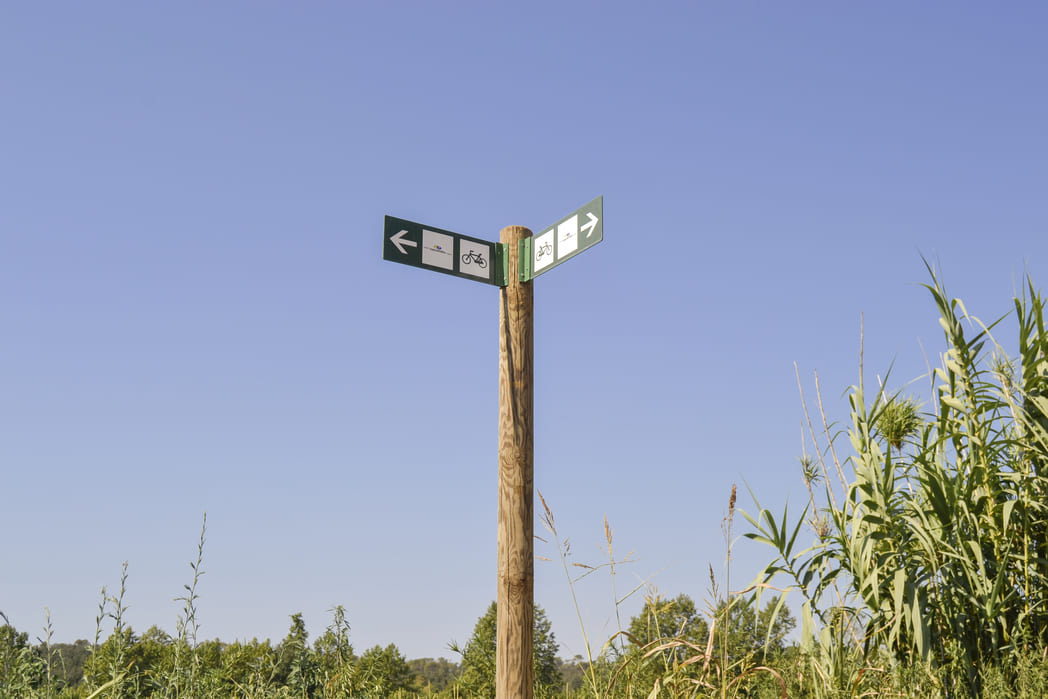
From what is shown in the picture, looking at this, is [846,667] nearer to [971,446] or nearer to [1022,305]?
[971,446]

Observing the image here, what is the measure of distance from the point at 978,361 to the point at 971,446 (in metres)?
0.42

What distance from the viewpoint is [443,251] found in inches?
162

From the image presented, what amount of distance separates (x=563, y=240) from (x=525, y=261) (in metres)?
0.26

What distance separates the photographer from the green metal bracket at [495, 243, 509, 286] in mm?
4227

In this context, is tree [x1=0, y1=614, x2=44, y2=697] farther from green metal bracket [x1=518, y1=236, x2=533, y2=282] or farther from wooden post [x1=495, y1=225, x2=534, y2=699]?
green metal bracket [x1=518, y1=236, x2=533, y2=282]

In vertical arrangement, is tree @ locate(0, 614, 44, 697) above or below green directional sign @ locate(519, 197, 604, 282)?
below

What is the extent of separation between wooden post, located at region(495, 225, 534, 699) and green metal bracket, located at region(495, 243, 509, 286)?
0.06 feet

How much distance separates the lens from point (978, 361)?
146 inches

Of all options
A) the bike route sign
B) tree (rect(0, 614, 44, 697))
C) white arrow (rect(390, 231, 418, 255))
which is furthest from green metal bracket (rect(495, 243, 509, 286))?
tree (rect(0, 614, 44, 697))

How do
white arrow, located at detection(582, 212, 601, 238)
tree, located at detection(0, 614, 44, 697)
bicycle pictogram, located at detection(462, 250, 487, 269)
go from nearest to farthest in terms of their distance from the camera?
tree, located at detection(0, 614, 44, 697) < white arrow, located at detection(582, 212, 601, 238) < bicycle pictogram, located at detection(462, 250, 487, 269)

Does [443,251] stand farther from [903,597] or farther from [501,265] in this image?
[903,597]

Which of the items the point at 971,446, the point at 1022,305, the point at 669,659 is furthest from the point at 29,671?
the point at 1022,305

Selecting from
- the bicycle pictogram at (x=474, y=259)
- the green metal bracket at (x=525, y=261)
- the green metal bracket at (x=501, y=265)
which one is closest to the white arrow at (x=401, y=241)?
the bicycle pictogram at (x=474, y=259)

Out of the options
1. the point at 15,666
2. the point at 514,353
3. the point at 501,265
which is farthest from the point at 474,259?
the point at 15,666
